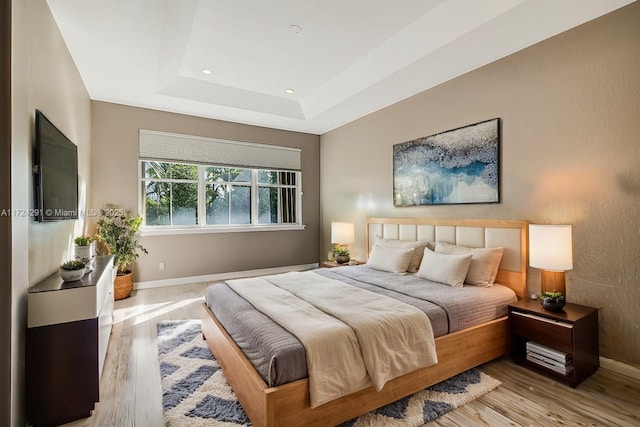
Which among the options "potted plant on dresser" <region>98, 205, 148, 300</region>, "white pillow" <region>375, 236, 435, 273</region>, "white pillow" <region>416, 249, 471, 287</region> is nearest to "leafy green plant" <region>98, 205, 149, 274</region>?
"potted plant on dresser" <region>98, 205, 148, 300</region>

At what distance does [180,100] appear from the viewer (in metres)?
4.29

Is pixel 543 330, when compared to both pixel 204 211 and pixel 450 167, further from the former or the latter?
pixel 204 211

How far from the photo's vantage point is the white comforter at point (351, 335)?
1.69m

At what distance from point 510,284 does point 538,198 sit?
2.71 ft

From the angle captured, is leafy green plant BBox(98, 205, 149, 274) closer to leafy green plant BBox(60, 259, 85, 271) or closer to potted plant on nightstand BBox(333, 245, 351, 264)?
leafy green plant BBox(60, 259, 85, 271)

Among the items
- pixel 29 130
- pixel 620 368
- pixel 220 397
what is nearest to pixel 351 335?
pixel 220 397

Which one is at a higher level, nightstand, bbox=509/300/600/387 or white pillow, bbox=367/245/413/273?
white pillow, bbox=367/245/413/273

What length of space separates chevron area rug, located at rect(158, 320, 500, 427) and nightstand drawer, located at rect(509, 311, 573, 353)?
0.49m

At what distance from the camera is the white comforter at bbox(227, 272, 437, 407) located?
1.69m

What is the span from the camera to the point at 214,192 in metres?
5.29

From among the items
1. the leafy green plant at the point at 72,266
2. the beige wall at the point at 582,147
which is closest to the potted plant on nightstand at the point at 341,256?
the beige wall at the point at 582,147

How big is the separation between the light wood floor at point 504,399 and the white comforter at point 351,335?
42cm

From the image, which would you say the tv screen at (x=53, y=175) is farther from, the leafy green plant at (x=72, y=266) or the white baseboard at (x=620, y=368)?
the white baseboard at (x=620, y=368)

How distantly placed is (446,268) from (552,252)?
83cm
